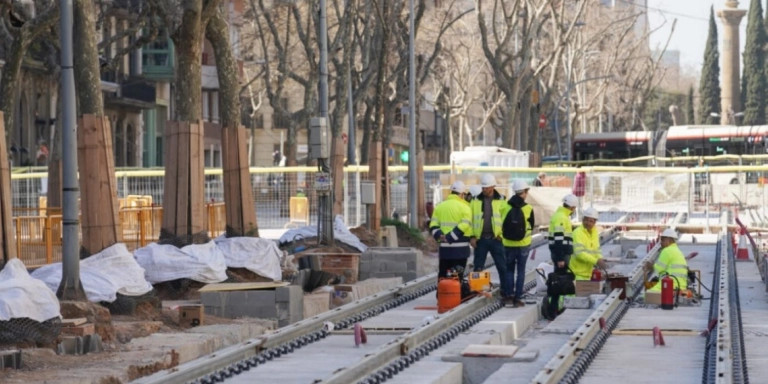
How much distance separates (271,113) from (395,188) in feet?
170

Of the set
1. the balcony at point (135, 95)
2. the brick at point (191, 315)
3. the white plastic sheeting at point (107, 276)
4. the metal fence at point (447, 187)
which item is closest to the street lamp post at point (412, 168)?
the metal fence at point (447, 187)

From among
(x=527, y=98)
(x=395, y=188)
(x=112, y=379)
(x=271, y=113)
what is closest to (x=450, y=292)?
(x=112, y=379)

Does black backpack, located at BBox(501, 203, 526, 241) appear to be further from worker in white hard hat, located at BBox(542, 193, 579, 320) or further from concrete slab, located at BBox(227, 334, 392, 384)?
concrete slab, located at BBox(227, 334, 392, 384)

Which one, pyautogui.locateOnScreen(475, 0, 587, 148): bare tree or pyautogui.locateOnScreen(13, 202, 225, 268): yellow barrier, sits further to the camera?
pyautogui.locateOnScreen(475, 0, 587, 148): bare tree

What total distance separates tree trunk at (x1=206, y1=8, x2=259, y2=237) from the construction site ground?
4.07 meters

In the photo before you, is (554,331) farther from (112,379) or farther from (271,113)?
(271,113)

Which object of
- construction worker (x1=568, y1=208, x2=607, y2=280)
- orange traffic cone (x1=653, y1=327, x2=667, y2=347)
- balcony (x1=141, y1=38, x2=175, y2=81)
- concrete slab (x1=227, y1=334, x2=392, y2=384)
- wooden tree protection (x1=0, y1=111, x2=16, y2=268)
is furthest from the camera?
balcony (x1=141, y1=38, x2=175, y2=81)

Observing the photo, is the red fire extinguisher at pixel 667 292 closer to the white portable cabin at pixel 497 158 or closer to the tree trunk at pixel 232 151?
the tree trunk at pixel 232 151

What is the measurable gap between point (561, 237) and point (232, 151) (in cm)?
733

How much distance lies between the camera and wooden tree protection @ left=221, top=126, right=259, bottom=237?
95.0 ft

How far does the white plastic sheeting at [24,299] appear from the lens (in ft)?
56.9

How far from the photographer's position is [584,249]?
982 inches

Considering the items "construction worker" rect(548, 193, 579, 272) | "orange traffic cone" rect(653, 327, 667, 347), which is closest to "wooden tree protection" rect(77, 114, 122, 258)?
"construction worker" rect(548, 193, 579, 272)

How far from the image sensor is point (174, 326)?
21172 mm
